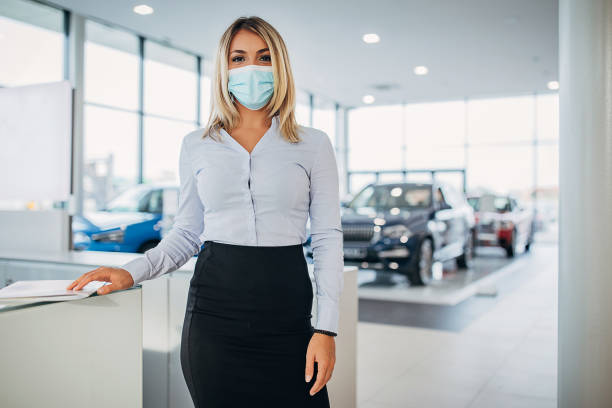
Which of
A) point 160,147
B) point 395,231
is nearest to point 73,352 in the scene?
point 395,231

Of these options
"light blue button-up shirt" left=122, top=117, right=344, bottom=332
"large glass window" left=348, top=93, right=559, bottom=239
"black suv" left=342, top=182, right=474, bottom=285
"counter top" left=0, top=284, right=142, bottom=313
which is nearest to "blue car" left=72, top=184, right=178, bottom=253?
"black suv" left=342, top=182, right=474, bottom=285

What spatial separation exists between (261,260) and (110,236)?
5.25 m

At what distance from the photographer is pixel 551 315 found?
5535mm

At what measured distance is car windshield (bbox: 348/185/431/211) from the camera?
7309 millimetres

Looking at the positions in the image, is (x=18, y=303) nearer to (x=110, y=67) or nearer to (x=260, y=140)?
(x=260, y=140)

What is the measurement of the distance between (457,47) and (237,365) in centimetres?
929

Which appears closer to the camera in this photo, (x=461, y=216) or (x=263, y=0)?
(x=263, y=0)

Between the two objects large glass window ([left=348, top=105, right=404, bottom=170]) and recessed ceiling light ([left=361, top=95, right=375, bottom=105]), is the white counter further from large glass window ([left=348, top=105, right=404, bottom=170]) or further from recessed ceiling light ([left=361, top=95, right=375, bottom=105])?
large glass window ([left=348, top=105, right=404, bottom=170])

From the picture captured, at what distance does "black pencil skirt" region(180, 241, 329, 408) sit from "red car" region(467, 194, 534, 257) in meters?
10.1

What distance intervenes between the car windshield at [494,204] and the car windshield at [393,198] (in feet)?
14.2

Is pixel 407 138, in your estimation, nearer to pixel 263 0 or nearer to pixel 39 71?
pixel 263 0

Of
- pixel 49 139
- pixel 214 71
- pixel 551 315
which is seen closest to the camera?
pixel 214 71

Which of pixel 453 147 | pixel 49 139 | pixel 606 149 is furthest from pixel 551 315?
pixel 453 147

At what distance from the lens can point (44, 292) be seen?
4.64ft
